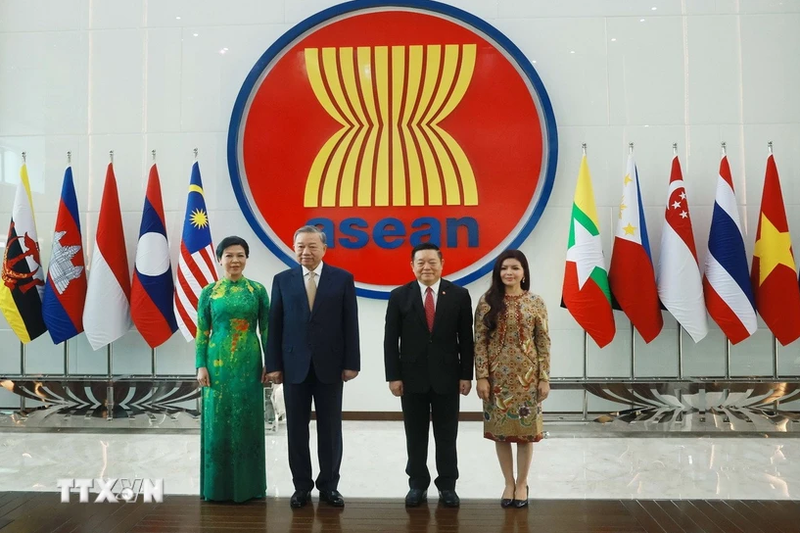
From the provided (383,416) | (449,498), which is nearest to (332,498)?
(449,498)

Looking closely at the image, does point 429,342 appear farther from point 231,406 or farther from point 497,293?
point 231,406

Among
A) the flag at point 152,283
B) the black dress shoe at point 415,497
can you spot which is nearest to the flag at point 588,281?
the black dress shoe at point 415,497

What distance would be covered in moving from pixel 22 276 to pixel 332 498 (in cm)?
314

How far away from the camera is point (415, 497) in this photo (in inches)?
123

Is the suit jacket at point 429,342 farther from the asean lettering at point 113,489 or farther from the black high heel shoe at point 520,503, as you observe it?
the asean lettering at point 113,489

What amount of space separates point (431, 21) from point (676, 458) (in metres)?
3.54

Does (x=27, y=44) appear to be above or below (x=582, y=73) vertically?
above

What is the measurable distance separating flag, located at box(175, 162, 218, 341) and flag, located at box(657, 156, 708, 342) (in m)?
3.27

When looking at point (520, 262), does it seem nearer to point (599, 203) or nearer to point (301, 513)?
point (301, 513)

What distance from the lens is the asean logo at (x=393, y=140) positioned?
493 centimetres

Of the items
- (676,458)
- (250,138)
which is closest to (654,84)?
(676,458)

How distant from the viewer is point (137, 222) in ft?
16.7

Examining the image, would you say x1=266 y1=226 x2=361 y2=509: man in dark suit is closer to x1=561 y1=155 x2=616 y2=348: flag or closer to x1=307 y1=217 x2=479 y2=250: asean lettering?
x1=307 y1=217 x2=479 y2=250: asean lettering

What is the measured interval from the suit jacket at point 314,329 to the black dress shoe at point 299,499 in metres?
0.54
